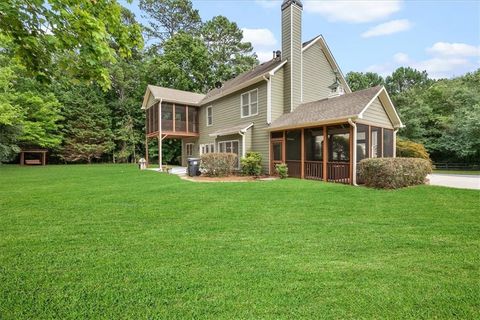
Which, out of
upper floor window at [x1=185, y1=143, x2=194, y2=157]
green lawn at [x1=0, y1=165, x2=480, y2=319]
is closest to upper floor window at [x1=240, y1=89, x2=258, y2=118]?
upper floor window at [x1=185, y1=143, x2=194, y2=157]

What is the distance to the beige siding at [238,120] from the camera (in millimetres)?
13461

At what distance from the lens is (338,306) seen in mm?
2299

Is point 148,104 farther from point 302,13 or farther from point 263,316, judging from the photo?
point 263,316

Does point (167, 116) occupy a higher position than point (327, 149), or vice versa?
point (167, 116)

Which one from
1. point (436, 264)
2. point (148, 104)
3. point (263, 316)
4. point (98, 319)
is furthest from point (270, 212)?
point (148, 104)

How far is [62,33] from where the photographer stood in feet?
9.20

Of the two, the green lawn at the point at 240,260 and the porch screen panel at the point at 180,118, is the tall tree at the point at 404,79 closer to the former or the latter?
the porch screen panel at the point at 180,118

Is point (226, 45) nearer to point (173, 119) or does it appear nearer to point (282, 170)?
point (173, 119)

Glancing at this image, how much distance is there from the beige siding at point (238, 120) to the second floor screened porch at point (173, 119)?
2.40 feet

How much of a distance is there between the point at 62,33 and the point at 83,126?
2920 centimetres

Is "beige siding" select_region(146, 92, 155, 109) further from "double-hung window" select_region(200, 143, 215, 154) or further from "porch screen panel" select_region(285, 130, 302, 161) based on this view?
"porch screen panel" select_region(285, 130, 302, 161)

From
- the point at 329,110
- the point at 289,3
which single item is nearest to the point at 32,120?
the point at 289,3

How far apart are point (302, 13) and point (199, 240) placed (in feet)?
46.5

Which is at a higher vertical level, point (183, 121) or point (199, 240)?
point (183, 121)
